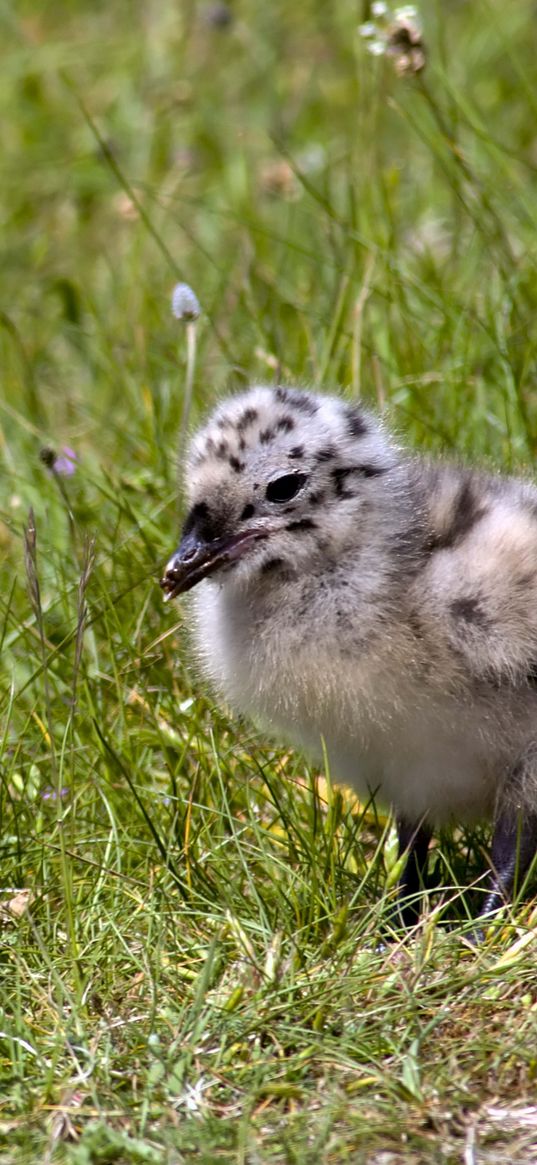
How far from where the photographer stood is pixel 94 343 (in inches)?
232

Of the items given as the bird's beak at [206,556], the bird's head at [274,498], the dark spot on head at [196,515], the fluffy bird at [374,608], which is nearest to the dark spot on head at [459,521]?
the fluffy bird at [374,608]

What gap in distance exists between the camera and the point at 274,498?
330cm

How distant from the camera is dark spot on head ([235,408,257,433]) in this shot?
3326 mm

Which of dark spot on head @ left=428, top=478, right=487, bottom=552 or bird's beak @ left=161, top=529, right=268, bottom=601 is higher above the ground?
A: bird's beak @ left=161, top=529, right=268, bottom=601

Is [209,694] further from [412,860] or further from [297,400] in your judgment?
[297,400]

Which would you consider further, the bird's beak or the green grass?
the bird's beak

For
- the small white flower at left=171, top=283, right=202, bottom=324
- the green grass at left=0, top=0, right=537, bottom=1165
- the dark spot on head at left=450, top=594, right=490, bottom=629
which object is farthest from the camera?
the small white flower at left=171, top=283, right=202, bottom=324

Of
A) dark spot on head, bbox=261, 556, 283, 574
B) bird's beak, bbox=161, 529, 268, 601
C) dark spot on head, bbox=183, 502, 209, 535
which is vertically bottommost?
dark spot on head, bbox=261, 556, 283, 574

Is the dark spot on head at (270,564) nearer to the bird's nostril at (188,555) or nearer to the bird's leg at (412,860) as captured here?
the bird's nostril at (188,555)

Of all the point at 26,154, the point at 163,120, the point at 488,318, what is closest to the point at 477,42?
the point at 163,120

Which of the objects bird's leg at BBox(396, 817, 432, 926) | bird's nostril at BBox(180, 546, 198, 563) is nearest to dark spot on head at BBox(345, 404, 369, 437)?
bird's nostril at BBox(180, 546, 198, 563)

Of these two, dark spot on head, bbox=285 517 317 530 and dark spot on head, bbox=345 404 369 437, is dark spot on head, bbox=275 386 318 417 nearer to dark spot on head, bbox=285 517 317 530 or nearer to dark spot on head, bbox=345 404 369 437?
dark spot on head, bbox=345 404 369 437

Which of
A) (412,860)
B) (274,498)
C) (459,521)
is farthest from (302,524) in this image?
(412,860)

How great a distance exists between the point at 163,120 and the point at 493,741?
480 centimetres
